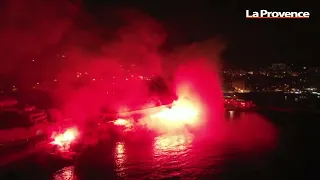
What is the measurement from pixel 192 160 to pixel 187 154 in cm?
87

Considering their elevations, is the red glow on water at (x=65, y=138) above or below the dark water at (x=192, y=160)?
above

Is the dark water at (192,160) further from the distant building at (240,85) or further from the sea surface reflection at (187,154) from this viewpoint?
the distant building at (240,85)

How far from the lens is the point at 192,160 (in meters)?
11.7

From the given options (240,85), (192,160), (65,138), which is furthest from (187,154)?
(240,85)

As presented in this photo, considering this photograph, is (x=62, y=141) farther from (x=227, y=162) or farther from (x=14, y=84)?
(x=227, y=162)

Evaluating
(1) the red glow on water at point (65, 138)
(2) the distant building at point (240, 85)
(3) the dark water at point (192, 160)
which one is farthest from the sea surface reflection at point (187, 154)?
(2) the distant building at point (240, 85)

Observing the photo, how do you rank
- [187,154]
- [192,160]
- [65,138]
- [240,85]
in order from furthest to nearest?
[240,85], [65,138], [187,154], [192,160]

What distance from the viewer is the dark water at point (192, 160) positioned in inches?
407

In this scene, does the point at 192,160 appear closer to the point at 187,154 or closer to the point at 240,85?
the point at 187,154

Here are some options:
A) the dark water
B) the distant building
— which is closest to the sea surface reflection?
the dark water

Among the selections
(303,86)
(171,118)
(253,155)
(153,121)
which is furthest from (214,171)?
(303,86)

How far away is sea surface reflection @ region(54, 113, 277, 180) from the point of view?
10445 mm

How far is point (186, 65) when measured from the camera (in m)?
26.3

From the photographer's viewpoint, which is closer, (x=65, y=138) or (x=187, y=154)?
(x=187, y=154)
